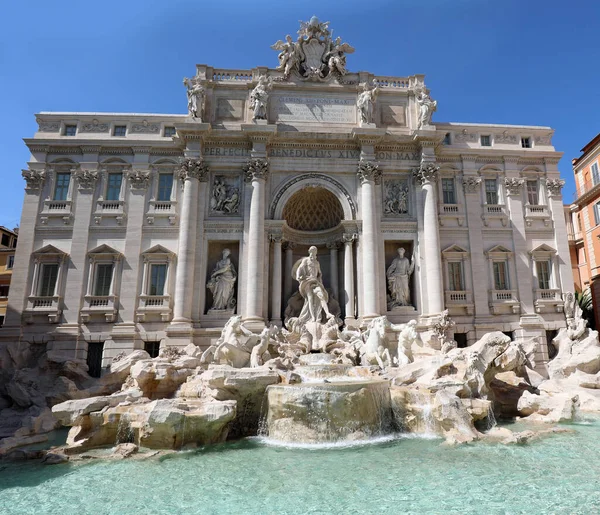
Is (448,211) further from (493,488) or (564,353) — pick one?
(493,488)

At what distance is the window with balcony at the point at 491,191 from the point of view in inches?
814

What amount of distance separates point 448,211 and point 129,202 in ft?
51.2

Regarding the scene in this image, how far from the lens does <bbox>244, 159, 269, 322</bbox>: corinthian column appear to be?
1772cm

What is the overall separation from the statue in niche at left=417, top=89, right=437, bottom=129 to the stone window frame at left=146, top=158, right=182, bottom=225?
12239 mm

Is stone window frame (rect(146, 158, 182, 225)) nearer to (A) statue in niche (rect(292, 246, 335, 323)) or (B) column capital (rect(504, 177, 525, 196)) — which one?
(A) statue in niche (rect(292, 246, 335, 323))

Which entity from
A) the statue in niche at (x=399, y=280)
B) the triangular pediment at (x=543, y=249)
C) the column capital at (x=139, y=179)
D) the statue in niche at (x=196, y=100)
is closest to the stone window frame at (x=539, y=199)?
the triangular pediment at (x=543, y=249)

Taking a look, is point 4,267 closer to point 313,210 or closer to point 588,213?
point 313,210

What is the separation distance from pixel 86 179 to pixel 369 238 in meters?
13.7

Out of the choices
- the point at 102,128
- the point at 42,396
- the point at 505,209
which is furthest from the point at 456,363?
the point at 102,128

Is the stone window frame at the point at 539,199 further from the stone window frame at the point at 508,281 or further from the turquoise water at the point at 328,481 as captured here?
the turquoise water at the point at 328,481

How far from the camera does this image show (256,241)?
18312mm

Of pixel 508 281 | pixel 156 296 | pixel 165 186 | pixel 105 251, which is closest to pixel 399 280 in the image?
pixel 508 281

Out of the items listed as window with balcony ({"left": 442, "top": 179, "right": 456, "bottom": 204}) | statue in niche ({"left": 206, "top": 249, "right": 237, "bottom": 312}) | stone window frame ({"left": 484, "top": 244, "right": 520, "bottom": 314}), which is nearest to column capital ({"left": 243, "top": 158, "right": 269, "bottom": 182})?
statue in niche ({"left": 206, "top": 249, "right": 237, "bottom": 312})

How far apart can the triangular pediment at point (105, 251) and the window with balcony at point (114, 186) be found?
2499 mm
